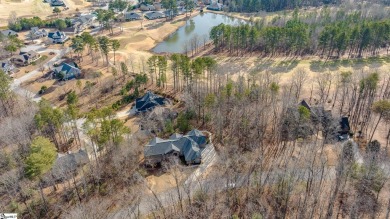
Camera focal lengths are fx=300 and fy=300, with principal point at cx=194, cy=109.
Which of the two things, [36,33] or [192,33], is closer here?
[36,33]

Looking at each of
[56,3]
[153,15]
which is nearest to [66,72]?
[153,15]

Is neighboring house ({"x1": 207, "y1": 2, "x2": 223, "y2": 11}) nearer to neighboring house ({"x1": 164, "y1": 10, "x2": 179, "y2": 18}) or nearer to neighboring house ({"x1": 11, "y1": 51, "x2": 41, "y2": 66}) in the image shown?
neighboring house ({"x1": 164, "y1": 10, "x2": 179, "y2": 18})

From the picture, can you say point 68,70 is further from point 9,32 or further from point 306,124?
point 306,124

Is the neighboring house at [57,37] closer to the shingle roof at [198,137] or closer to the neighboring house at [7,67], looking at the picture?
the neighboring house at [7,67]

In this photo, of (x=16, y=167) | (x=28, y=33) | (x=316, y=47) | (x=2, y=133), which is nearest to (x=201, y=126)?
(x=16, y=167)

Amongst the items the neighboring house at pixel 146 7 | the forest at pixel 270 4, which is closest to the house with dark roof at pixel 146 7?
the neighboring house at pixel 146 7

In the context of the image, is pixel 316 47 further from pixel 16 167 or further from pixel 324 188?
pixel 16 167
